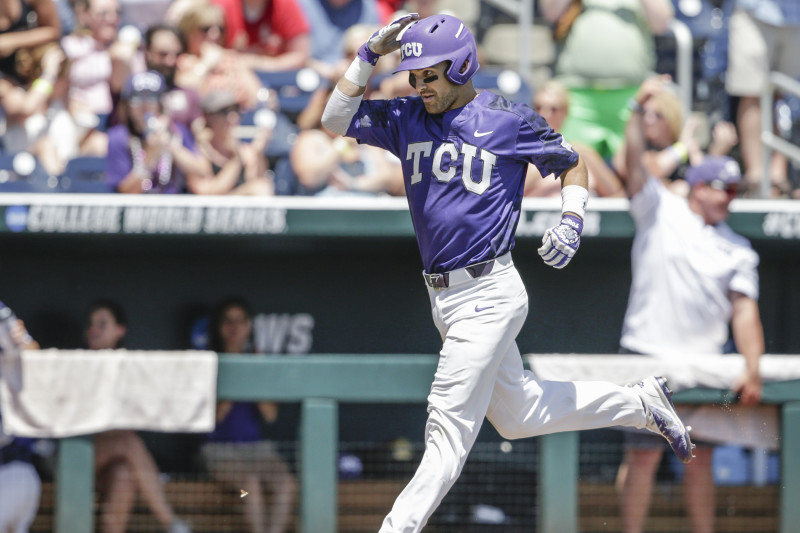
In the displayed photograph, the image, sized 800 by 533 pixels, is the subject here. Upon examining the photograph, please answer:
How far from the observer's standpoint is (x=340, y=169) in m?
6.11

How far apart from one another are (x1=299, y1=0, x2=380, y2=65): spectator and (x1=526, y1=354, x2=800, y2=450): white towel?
245 cm

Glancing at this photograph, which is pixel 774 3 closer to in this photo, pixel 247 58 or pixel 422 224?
pixel 247 58

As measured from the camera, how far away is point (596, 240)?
628cm

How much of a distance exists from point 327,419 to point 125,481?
3.23 feet

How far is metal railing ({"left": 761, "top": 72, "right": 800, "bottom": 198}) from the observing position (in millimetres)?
6715

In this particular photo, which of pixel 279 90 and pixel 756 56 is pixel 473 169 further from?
pixel 756 56

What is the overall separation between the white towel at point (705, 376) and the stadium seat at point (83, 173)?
Result: 2391mm

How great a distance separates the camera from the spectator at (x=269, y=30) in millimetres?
6910

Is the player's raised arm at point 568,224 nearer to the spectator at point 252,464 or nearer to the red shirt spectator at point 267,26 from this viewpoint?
the spectator at point 252,464

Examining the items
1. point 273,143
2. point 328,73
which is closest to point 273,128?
point 273,143

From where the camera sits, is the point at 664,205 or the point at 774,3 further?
the point at 774,3

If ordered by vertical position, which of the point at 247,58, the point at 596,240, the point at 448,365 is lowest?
the point at 448,365

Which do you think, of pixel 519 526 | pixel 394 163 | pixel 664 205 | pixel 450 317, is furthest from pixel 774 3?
pixel 450 317

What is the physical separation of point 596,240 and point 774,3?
2.06 metres
